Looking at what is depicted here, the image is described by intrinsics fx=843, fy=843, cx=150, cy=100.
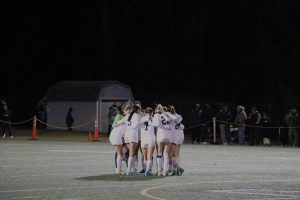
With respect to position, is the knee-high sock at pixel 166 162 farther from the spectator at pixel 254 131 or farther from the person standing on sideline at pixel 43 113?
the person standing on sideline at pixel 43 113

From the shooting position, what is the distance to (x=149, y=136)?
78.4 ft

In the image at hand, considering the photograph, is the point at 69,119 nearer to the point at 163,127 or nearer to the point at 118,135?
the point at 118,135

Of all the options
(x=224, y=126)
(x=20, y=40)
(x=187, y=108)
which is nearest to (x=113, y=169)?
(x=224, y=126)

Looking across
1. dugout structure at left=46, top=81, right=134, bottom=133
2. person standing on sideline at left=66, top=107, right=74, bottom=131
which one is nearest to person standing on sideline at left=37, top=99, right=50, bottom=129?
dugout structure at left=46, top=81, right=134, bottom=133

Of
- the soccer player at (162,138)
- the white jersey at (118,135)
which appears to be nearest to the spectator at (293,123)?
the soccer player at (162,138)

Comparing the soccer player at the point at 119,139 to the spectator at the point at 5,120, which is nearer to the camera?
the soccer player at the point at 119,139

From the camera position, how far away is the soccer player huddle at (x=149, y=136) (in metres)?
23.7

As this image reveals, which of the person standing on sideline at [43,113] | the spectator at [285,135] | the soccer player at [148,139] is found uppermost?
the person standing on sideline at [43,113]

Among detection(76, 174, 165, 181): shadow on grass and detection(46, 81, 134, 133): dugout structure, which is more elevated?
detection(46, 81, 134, 133): dugout structure

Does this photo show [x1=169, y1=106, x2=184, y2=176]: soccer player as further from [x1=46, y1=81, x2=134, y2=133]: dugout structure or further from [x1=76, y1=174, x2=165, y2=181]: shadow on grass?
[x1=46, y1=81, x2=134, y2=133]: dugout structure

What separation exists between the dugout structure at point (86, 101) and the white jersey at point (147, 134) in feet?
90.1

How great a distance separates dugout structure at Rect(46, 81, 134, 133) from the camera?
52.1m

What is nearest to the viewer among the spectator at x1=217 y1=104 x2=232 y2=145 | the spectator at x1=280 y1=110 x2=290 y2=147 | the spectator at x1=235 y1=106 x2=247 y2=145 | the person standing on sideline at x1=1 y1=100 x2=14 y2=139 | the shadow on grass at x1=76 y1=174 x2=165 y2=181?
the shadow on grass at x1=76 y1=174 x2=165 y2=181

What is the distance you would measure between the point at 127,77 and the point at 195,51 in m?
6.37
